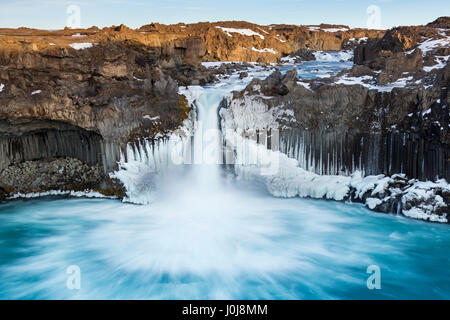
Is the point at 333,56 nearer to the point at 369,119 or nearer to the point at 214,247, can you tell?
the point at 369,119

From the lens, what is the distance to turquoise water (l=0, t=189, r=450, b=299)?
7520 millimetres

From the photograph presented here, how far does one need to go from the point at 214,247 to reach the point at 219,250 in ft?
0.63

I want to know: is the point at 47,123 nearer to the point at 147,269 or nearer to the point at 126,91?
the point at 126,91

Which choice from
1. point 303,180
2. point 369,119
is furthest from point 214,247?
point 369,119

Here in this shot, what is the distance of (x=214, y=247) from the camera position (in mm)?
9117

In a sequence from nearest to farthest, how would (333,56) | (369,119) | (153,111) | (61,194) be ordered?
(369,119) → (153,111) → (61,194) → (333,56)

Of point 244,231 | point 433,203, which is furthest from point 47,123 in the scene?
point 433,203

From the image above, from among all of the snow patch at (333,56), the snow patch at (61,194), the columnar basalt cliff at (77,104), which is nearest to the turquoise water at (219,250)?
the snow patch at (61,194)

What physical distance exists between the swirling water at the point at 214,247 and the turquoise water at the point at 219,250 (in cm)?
3

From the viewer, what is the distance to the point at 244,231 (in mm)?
10031

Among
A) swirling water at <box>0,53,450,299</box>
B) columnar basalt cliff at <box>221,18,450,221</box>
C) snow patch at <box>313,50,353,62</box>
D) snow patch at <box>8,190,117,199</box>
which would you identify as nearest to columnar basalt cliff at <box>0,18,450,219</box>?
columnar basalt cliff at <box>221,18,450,221</box>

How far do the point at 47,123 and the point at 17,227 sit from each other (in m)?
3.73

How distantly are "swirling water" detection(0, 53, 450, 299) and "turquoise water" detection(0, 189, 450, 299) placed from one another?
0.09 ft
